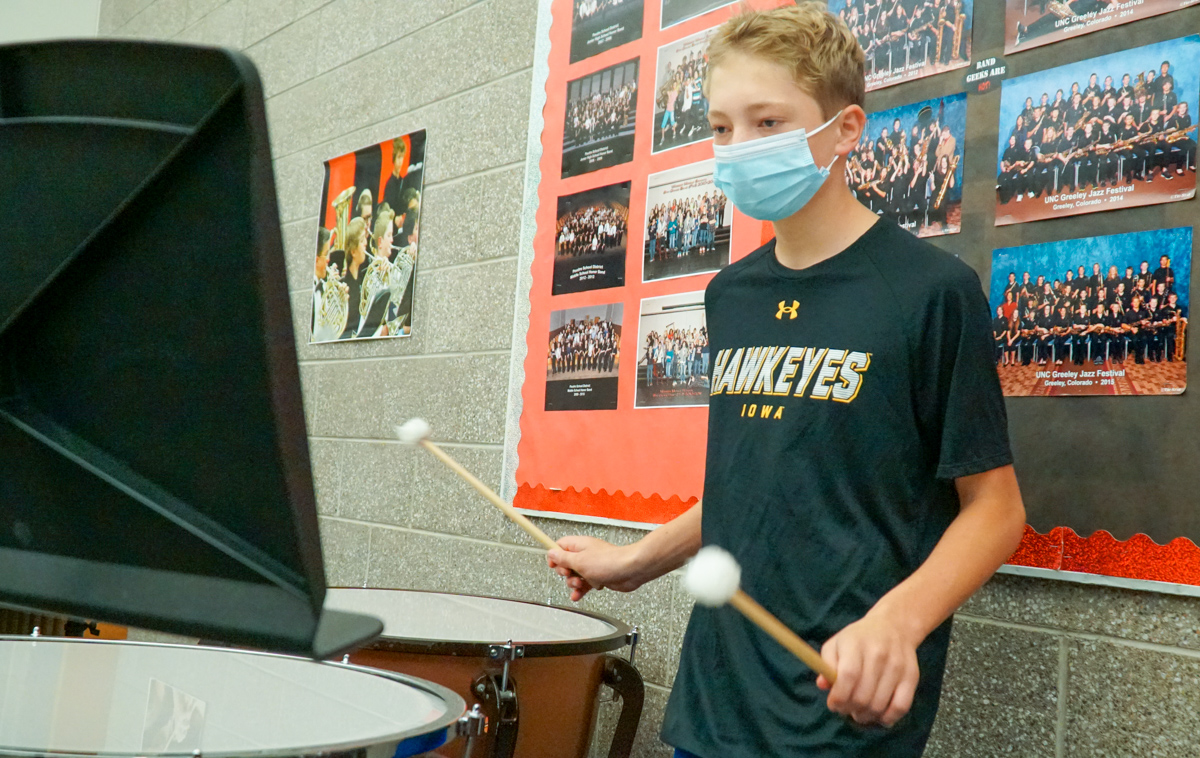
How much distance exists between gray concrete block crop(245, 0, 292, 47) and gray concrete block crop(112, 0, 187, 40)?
1.72 feet

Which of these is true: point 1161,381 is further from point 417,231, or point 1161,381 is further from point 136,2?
point 136,2

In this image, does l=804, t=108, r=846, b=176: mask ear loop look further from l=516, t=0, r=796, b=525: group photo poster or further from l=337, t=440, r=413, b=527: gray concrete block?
l=337, t=440, r=413, b=527: gray concrete block

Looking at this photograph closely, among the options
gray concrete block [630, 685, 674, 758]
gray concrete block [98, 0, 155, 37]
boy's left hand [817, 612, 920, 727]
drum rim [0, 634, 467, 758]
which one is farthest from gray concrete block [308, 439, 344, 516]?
gray concrete block [98, 0, 155, 37]

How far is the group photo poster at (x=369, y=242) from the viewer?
2566mm

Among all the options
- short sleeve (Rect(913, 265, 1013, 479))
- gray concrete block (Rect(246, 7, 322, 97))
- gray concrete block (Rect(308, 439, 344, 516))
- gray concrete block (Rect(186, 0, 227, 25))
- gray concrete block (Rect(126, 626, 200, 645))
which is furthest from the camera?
gray concrete block (Rect(186, 0, 227, 25))

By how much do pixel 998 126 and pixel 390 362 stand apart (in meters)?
1.63

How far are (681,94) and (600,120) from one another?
220 mm

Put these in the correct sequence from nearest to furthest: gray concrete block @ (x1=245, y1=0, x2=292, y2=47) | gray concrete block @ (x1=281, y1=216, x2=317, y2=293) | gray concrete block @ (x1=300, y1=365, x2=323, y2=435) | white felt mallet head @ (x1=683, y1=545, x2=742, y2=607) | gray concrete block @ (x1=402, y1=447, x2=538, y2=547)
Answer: white felt mallet head @ (x1=683, y1=545, x2=742, y2=607) → gray concrete block @ (x1=402, y1=447, x2=538, y2=547) → gray concrete block @ (x1=300, y1=365, x2=323, y2=435) → gray concrete block @ (x1=281, y1=216, x2=317, y2=293) → gray concrete block @ (x1=245, y1=0, x2=292, y2=47)

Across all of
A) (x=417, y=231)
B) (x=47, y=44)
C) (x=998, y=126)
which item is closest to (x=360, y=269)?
(x=417, y=231)

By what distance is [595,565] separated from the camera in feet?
4.12

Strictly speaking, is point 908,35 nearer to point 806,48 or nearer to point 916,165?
point 916,165

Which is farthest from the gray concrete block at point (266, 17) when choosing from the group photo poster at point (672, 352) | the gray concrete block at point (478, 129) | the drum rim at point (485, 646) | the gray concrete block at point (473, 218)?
the drum rim at point (485, 646)

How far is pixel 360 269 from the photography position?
271 centimetres

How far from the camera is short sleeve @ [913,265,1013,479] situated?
3.18 ft
